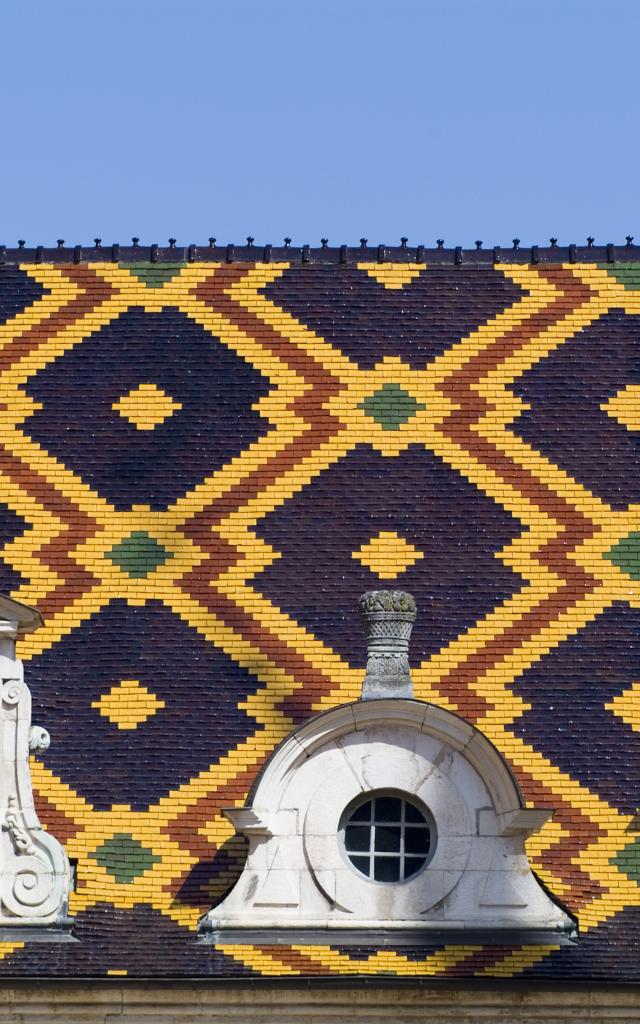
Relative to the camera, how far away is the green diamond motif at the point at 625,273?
80.6 ft

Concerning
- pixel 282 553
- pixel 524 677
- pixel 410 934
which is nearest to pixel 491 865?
pixel 410 934

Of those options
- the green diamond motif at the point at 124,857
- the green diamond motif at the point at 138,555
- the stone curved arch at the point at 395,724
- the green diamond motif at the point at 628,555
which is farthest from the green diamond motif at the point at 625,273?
the green diamond motif at the point at 124,857

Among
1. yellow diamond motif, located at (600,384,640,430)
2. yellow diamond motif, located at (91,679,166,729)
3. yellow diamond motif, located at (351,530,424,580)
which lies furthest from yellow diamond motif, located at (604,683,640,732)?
yellow diamond motif, located at (91,679,166,729)

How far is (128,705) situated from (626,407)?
17.1ft

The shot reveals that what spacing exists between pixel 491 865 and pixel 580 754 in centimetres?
172

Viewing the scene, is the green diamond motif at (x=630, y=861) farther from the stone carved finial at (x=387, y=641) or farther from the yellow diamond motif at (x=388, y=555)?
the yellow diamond motif at (x=388, y=555)

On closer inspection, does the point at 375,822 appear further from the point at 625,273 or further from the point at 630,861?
the point at 625,273

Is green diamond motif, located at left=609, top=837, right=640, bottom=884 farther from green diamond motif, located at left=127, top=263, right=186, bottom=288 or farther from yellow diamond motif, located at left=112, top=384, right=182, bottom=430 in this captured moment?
green diamond motif, located at left=127, top=263, right=186, bottom=288

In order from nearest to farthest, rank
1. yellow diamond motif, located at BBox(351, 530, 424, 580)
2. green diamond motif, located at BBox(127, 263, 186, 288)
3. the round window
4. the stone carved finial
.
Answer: the round window
the stone carved finial
yellow diamond motif, located at BBox(351, 530, 424, 580)
green diamond motif, located at BBox(127, 263, 186, 288)

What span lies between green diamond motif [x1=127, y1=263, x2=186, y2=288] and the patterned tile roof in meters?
0.04

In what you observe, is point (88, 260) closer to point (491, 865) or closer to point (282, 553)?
point (282, 553)

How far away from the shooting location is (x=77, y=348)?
24156mm

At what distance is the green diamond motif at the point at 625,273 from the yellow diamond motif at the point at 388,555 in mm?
3549

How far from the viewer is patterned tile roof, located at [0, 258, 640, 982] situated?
20.5 meters
